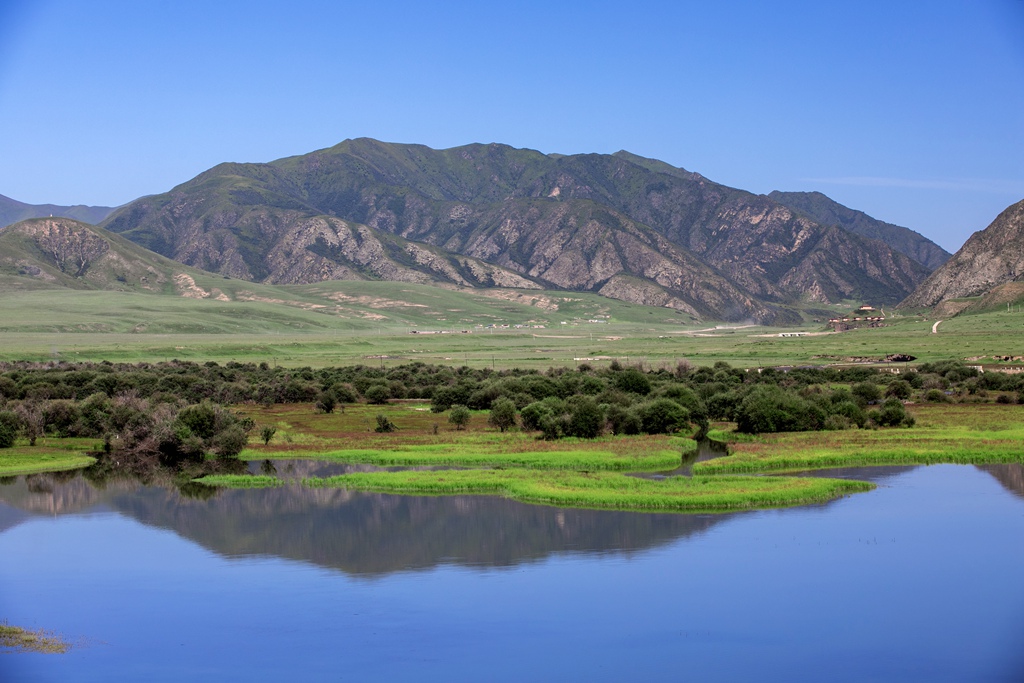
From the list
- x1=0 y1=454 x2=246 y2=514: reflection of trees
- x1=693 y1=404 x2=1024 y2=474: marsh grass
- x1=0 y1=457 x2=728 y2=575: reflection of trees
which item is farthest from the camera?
x1=693 y1=404 x2=1024 y2=474: marsh grass

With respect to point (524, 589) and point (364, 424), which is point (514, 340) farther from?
point (524, 589)

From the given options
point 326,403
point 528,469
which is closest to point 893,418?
point 528,469

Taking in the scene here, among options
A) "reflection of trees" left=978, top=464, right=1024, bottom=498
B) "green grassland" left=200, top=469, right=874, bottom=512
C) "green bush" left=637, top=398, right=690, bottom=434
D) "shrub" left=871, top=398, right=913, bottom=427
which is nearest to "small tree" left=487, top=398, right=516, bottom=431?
"green bush" left=637, top=398, right=690, bottom=434

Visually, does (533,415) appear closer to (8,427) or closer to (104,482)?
(104,482)

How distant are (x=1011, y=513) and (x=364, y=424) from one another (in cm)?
3565

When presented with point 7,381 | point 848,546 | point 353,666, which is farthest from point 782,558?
point 7,381

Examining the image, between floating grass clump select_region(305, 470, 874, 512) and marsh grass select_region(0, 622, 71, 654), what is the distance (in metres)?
17.2

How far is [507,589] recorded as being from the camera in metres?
27.9

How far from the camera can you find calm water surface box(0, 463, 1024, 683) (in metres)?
22.8

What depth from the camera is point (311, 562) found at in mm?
31109

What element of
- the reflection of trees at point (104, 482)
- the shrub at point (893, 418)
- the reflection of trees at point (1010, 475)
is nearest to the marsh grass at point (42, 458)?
the reflection of trees at point (104, 482)

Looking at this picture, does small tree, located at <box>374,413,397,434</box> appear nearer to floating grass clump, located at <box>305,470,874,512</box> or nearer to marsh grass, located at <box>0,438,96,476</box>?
floating grass clump, located at <box>305,470,874,512</box>

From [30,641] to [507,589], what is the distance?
11065 mm

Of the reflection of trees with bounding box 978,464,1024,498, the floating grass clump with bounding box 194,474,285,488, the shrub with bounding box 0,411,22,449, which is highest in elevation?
the reflection of trees with bounding box 978,464,1024,498
